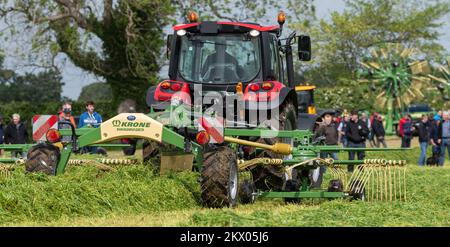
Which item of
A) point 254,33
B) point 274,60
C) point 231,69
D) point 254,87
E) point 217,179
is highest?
point 254,33

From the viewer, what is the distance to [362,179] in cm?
1187

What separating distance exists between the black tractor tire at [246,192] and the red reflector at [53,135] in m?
2.26

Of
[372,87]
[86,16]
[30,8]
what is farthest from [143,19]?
[372,87]

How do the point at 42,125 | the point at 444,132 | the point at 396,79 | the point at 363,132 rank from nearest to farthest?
the point at 42,125 < the point at 363,132 < the point at 444,132 < the point at 396,79

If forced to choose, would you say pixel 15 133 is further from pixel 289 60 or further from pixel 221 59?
pixel 221 59

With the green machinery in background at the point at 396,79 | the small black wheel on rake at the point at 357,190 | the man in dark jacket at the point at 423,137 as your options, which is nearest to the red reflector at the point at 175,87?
the small black wheel on rake at the point at 357,190

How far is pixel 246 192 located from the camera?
11102 millimetres

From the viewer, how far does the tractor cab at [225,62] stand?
482 inches

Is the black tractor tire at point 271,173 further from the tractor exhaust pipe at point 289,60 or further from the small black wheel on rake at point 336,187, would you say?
the tractor exhaust pipe at point 289,60

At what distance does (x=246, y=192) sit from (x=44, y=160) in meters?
2.43

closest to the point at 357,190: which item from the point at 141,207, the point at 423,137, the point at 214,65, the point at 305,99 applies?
the point at 214,65

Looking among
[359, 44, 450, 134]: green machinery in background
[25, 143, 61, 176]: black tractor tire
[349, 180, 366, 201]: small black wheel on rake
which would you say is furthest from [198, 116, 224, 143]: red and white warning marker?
[359, 44, 450, 134]: green machinery in background

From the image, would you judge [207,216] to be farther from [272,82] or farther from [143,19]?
[143,19]

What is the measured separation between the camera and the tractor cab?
40.2 ft
